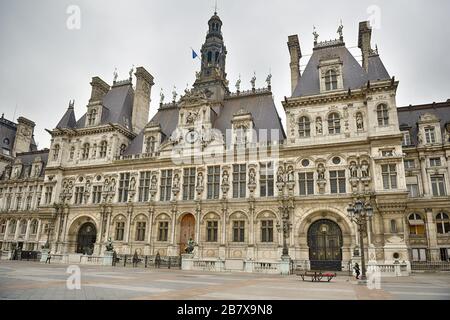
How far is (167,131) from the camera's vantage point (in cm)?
3881

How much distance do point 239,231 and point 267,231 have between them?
2759 mm

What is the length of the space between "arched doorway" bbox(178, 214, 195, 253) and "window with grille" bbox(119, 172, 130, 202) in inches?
300

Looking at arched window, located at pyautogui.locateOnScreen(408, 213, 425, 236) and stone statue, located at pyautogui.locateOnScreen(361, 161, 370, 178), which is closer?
stone statue, located at pyautogui.locateOnScreen(361, 161, 370, 178)

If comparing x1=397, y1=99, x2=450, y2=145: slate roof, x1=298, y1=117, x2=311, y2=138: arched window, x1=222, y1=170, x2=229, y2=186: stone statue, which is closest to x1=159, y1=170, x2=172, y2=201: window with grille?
x1=222, y1=170, x2=229, y2=186: stone statue

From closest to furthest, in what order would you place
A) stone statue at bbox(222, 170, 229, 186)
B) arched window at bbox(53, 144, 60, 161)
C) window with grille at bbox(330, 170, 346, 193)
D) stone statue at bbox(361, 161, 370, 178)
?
stone statue at bbox(361, 161, 370, 178)
window with grille at bbox(330, 170, 346, 193)
stone statue at bbox(222, 170, 229, 186)
arched window at bbox(53, 144, 60, 161)

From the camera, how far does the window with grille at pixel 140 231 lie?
34375 mm

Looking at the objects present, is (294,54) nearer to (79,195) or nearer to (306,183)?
(306,183)

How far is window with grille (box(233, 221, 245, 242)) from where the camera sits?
101 ft

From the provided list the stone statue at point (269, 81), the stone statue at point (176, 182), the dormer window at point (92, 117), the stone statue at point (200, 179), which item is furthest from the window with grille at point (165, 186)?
the stone statue at point (269, 81)

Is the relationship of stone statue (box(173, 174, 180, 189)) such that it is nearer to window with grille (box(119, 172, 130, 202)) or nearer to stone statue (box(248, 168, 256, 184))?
window with grille (box(119, 172, 130, 202))

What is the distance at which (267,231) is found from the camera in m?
29.8

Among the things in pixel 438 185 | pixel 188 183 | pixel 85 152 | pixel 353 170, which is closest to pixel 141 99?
pixel 85 152

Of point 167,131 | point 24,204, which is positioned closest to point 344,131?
point 167,131

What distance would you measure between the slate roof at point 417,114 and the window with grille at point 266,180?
16470mm
